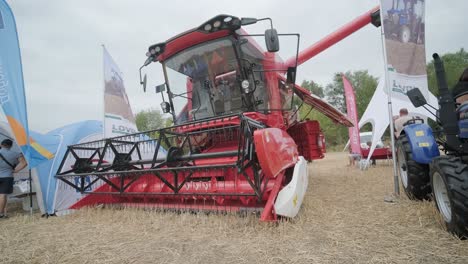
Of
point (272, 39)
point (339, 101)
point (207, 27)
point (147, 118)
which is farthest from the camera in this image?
point (339, 101)

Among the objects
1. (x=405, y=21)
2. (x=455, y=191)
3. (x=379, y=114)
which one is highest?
(x=405, y=21)

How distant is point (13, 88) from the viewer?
159 inches

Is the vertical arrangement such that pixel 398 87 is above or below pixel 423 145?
above

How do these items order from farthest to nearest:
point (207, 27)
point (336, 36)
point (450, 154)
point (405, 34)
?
point (336, 36) → point (405, 34) → point (207, 27) → point (450, 154)

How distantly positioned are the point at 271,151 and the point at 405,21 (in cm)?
367

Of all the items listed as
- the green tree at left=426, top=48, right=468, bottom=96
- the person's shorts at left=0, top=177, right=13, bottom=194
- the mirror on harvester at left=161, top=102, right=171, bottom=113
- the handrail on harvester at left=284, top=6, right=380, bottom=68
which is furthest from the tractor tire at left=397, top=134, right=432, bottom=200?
the green tree at left=426, top=48, right=468, bottom=96

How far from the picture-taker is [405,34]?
14.0ft

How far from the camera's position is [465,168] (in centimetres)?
190

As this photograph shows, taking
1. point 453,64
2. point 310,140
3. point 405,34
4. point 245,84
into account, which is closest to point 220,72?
point 245,84

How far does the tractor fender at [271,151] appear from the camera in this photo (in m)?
2.50

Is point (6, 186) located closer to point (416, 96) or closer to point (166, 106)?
point (166, 106)

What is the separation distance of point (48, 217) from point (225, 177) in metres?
2.97

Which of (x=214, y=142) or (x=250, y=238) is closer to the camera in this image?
(x=250, y=238)

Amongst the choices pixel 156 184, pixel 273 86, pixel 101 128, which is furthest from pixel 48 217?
pixel 273 86
